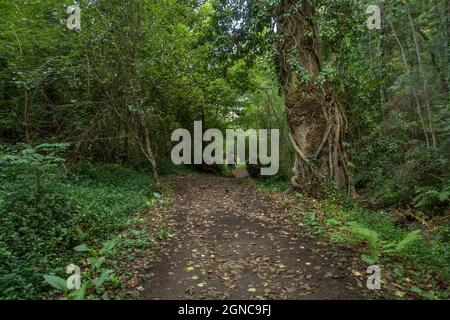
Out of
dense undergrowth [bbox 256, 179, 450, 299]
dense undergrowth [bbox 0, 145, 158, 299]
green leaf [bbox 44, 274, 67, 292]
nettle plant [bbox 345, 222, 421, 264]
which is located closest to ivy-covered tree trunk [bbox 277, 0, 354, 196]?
dense undergrowth [bbox 256, 179, 450, 299]

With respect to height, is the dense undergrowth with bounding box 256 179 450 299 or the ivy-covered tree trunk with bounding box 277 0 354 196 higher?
the ivy-covered tree trunk with bounding box 277 0 354 196

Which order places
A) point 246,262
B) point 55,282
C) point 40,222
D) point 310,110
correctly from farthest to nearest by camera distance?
point 310,110 < point 40,222 < point 246,262 < point 55,282

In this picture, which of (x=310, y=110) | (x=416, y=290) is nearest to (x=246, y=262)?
(x=416, y=290)

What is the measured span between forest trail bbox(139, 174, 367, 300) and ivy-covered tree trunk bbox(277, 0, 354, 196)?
1.77 m

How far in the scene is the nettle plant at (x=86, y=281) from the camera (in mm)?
3818

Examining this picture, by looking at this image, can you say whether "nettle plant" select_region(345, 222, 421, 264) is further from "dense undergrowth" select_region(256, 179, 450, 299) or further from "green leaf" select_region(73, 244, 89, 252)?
"green leaf" select_region(73, 244, 89, 252)

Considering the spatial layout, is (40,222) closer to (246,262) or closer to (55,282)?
(55,282)

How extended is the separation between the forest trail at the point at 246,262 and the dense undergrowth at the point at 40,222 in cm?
121

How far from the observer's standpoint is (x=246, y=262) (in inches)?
200

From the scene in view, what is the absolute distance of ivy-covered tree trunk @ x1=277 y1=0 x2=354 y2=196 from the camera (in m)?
8.81

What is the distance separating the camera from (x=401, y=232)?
5852mm

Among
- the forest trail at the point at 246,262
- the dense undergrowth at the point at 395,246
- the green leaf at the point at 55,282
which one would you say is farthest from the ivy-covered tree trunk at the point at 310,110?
the green leaf at the point at 55,282

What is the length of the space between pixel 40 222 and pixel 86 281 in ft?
5.57
